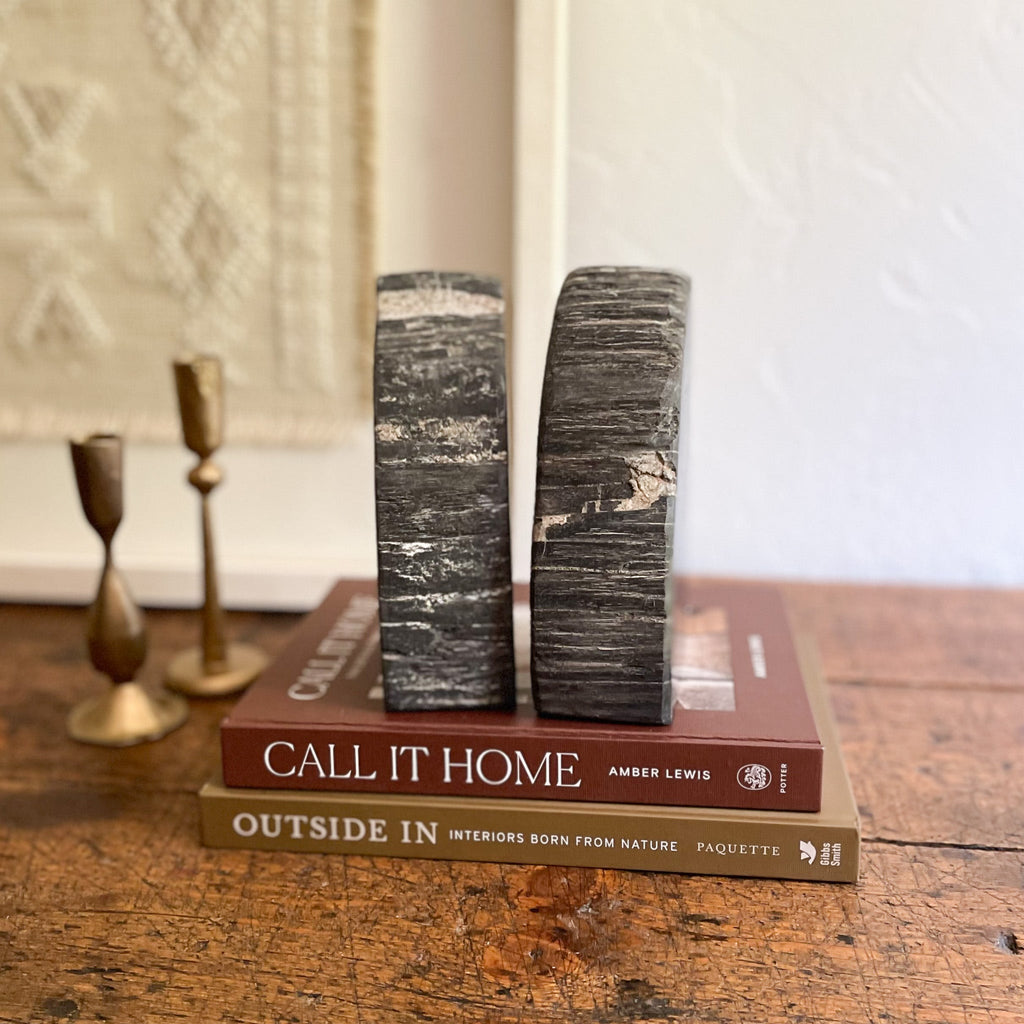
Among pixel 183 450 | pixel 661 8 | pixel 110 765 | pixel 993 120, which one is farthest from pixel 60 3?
pixel 993 120

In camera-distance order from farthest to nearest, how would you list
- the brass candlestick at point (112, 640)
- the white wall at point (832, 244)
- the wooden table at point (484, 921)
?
the white wall at point (832, 244)
the brass candlestick at point (112, 640)
the wooden table at point (484, 921)

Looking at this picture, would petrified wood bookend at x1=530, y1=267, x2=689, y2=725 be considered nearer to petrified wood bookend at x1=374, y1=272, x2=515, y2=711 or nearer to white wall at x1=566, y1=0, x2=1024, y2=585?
petrified wood bookend at x1=374, y1=272, x2=515, y2=711

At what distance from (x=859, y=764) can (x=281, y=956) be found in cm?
36

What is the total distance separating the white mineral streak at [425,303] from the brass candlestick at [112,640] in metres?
0.21

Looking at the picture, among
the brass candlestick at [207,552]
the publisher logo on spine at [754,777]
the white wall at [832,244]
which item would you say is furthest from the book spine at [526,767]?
the white wall at [832,244]

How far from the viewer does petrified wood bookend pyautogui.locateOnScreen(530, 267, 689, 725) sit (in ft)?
1.73

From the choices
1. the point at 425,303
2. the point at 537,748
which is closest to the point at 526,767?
the point at 537,748

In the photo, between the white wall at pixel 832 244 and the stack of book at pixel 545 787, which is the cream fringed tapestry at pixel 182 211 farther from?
the stack of book at pixel 545 787

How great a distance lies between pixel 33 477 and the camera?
0.95m

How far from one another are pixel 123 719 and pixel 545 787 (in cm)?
30

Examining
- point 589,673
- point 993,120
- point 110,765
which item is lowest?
point 110,765

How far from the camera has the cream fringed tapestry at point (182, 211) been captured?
85 cm

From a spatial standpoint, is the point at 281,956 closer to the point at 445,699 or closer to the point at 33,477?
the point at 445,699

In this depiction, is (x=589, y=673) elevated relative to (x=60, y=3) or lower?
lower
